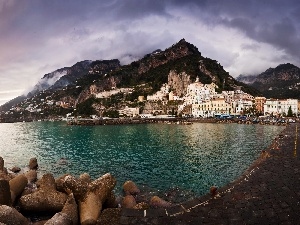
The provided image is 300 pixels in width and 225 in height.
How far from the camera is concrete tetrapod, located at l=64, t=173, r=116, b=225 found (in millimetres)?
13725

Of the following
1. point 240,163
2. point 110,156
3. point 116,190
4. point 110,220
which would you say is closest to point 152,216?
point 110,220

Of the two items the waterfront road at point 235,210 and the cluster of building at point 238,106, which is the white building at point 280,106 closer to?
the cluster of building at point 238,106

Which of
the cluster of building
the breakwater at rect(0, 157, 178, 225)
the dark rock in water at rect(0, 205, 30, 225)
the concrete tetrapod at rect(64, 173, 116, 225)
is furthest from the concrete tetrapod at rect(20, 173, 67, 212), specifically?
the cluster of building

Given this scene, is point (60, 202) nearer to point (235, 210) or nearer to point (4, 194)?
point (4, 194)

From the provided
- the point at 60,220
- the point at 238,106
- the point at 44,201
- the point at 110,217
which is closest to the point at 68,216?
the point at 60,220

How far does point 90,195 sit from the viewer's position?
15.0 meters

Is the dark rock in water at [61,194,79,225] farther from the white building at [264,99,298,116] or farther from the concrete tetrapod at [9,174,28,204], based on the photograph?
the white building at [264,99,298,116]

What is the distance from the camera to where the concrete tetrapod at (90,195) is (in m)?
13.7

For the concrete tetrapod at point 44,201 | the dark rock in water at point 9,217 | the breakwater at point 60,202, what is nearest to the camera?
the dark rock in water at point 9,217

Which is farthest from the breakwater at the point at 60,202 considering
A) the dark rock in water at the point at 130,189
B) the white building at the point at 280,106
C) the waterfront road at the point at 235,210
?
the white building at the point at 280,106

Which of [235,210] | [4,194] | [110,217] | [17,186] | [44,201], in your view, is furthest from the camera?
[17,186]

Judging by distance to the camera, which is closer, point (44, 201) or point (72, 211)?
point (72, 211)

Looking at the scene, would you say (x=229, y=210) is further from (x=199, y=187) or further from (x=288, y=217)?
(x=199, y=187)

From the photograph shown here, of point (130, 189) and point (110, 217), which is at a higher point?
point (110, 217)
